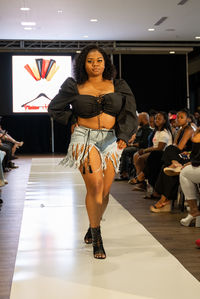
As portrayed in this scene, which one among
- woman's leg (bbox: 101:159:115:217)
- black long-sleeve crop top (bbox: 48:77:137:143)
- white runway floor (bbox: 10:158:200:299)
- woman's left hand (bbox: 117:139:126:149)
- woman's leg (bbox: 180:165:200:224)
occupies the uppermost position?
black long-sleeve crop top (bbox: 48:77:137:143)

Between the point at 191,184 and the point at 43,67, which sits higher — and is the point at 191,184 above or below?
below

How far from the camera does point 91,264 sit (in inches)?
113

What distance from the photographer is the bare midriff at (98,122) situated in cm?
309

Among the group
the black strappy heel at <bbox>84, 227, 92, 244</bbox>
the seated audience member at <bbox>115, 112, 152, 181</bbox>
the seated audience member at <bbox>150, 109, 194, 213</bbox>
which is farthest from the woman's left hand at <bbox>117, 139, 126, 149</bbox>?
the seated audience member at <bbox>115, 112, 152, 181</bbox>

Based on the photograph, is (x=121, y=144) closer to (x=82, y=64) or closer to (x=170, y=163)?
(x=82, y=64)

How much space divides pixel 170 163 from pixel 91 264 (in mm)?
1902

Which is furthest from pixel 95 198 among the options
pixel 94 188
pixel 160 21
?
pixel 160 21

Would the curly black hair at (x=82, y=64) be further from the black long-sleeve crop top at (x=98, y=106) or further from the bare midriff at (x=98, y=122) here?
the bare midriff at (x=98, y=122)

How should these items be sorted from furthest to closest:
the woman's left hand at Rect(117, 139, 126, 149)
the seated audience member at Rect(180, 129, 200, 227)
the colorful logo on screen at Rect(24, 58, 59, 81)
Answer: the colorful logo on screen at Rect(24, 58, 59, 81)
the seated audience member at Rect(180, 129, 200, 227)
the woman's left hand at Rect(117, 139, 126, 149)

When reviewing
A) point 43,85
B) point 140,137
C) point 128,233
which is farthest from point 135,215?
point 43,85

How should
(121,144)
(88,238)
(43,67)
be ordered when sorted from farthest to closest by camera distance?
(43,67)
(88,238)
(121,144)

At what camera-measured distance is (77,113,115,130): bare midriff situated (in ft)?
10.1

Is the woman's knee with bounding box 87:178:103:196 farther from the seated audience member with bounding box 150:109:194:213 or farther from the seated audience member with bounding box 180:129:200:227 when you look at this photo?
the seated audience member with bounding box 150:109:194:213

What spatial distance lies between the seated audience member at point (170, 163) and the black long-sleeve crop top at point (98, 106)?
1481mm
